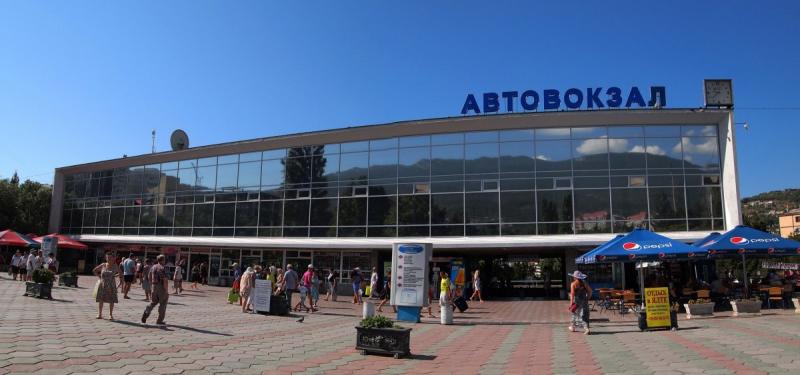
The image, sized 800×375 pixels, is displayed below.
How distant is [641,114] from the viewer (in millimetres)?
25969

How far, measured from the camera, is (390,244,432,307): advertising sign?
16.5 metres

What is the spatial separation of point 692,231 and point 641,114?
5781 mm

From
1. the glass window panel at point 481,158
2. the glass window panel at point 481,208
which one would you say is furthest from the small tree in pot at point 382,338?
the glass window panel at point 481,158

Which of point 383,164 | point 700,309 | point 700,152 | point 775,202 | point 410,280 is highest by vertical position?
point 775,202

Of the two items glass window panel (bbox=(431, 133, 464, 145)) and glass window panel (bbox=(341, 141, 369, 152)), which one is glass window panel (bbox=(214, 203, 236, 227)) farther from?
glass window panel (bbox=(431, 133, 464, 145))

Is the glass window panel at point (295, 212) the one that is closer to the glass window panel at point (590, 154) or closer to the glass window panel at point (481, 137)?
the glass window panel at point (481, 137)

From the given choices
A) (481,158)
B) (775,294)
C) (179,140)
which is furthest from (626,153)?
(179,140)

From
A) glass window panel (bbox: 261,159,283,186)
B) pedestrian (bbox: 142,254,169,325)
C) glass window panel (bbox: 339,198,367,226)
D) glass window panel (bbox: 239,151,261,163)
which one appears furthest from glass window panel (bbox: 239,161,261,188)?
pedestrian (bbox: 142,254,169,325)

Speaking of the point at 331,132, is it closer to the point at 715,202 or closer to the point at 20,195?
the point at 715,202

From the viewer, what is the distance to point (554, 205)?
2644 centimetres

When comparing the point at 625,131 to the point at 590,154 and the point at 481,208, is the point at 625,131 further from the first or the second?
the point at 481,208

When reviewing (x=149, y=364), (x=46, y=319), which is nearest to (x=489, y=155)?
(x=46, y=319)

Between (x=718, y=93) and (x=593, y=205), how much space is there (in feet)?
25.8

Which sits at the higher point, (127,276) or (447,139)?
(447,139)
